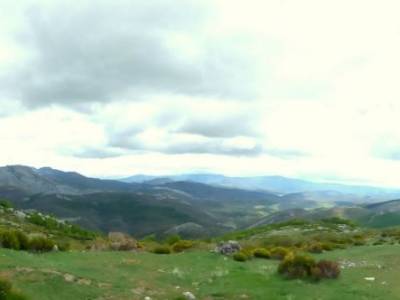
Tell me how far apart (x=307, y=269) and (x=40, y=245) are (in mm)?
16428

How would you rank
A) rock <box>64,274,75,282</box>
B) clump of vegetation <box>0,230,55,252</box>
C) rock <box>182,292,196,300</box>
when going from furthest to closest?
clump of vegetation <box>0,230,55,252</box>, rock <box>64,274,75,282</box>, rock <box>182,292,196,300</box>

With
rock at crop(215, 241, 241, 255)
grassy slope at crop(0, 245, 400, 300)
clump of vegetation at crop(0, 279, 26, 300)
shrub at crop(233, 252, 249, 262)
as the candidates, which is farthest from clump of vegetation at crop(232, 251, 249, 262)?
clump of vegetation at crop(0, 279, 26, 300)

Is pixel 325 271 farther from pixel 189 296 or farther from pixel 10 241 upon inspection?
pixel 10 241

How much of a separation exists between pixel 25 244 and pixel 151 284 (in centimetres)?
1219

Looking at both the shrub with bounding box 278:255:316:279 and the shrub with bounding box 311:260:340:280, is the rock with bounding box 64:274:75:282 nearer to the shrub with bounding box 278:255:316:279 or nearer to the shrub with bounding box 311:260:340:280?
the shrub with bounding box 278:255:316:279

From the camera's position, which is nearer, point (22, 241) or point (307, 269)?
point (307, 269)

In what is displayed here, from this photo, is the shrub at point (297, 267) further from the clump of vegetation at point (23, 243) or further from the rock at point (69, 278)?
the clump of vegetation at point (23, 243)

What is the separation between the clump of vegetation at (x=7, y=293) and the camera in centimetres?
1752

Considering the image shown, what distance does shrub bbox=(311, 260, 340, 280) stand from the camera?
27266 mm

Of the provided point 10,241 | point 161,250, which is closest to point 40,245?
point 10,241

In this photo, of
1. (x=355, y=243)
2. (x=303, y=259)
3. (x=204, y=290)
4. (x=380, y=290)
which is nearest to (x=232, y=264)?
(x=303, y=259)

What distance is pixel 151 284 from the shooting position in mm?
24875

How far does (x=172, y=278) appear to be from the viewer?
87.7 feet

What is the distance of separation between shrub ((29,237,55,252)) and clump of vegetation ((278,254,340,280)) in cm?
1451
